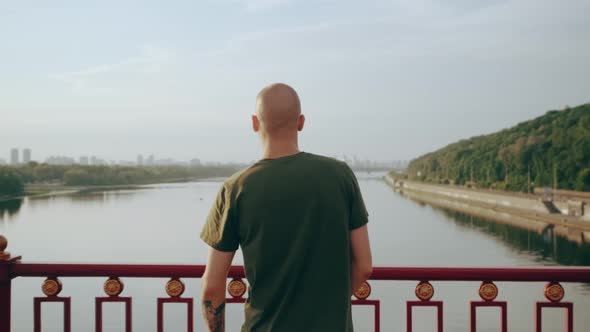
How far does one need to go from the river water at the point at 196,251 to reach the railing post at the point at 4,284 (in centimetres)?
319

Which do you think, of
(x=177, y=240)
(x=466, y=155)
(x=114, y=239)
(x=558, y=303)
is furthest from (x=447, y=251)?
(x=466, y=155)

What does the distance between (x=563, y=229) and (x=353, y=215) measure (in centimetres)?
3889

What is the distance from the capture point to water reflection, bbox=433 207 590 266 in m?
28.0

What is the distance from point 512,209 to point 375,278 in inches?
1856

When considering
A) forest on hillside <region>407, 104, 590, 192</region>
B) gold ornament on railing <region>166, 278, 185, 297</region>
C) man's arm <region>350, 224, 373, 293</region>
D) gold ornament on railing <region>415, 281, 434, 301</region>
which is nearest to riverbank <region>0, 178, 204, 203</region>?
forest on hillside <region>407, 104, 590, 192</region>

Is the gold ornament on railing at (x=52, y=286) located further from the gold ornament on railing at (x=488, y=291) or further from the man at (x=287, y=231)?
the gold ornament on railing at (x=488, y=291)

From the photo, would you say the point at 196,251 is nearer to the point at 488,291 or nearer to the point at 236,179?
the point at 488,291

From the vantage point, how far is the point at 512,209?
148 feet

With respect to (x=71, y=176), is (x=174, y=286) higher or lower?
higher

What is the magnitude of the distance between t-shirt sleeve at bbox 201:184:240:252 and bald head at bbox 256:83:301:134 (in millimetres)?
214

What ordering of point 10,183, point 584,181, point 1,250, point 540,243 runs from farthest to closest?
point 10,183 → point 584,181 → point 540,243 → point 1,250

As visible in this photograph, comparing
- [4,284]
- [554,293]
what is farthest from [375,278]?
[4,284]

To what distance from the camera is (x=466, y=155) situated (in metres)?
74.3

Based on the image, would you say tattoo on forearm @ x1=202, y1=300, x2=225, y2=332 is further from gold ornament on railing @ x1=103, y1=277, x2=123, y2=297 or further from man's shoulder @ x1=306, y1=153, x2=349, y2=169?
gold ornament on railing @ x1=103, y1=277, x2=123, y2=297
